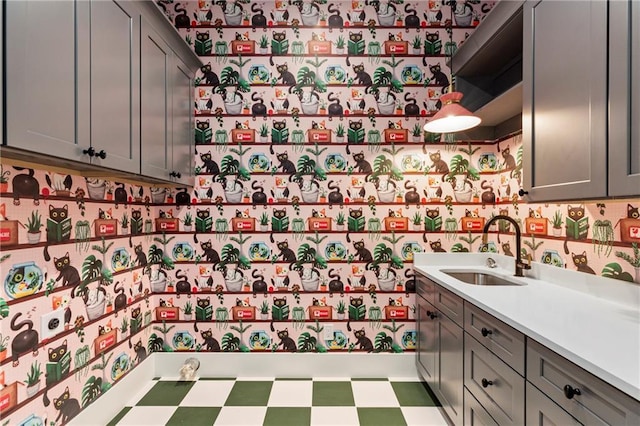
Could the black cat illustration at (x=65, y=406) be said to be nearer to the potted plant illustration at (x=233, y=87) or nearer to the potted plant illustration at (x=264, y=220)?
the potted plant illustration at (x=264, y=220)

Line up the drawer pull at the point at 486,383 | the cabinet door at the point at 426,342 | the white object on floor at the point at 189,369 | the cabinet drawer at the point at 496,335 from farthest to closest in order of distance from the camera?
the white object on floor at the point at 189,369
the cabinet door at the point at 426,342
the drawer pull at the point at 486,383
the cabinet drawer at the point at 496,335

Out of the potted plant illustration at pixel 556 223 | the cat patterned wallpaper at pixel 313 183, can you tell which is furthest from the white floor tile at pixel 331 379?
the potted plant illustration at pixel 556 223

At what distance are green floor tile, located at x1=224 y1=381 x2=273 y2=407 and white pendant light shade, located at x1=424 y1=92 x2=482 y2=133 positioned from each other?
2.16 m

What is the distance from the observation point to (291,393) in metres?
2.38

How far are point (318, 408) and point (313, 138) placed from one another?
1935 millimetres

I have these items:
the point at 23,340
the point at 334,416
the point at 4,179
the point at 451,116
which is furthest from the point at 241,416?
the point at 451,116

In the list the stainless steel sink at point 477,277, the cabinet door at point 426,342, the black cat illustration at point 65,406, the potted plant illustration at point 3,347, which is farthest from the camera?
the stainless steel sink at point 477,277

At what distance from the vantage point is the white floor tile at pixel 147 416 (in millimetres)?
2055

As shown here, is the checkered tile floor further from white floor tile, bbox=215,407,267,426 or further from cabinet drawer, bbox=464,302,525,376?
cabinet drawer, bbox=464,302,525,376

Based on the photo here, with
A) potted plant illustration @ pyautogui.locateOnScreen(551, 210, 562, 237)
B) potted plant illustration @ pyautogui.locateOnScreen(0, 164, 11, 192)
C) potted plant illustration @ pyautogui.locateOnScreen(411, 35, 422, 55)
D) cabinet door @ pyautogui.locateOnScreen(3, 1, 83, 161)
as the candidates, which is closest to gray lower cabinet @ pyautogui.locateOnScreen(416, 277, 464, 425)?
potted plant illustration @ pyautogui.locateOnScreen(551, 210, 562, 237)

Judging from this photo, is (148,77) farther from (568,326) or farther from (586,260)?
(586,260)

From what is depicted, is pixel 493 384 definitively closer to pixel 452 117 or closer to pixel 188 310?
pixel 452 117

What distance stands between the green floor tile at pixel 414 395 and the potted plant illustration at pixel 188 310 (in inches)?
65.1

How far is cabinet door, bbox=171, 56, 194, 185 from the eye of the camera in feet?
7.45
